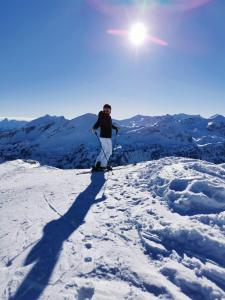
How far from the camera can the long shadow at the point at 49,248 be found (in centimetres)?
627

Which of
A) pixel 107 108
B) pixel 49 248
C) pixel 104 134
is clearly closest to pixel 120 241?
pixel 49 248

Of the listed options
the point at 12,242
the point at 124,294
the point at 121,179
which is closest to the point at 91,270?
the point at 124,294

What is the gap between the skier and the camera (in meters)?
18.1

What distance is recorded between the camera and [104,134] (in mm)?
18281

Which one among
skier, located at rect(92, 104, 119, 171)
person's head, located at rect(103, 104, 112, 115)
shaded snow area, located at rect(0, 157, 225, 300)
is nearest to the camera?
shaded snow area, located at rect(0, 157, 225, 300)

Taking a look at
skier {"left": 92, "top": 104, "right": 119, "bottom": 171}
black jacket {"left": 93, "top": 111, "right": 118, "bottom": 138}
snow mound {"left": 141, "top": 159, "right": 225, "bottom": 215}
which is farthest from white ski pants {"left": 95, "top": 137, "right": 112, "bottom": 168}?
snow mound {"left": 141, "top": 159, "right": 225, "bottom": 215}

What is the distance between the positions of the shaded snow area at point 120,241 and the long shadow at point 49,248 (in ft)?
0.07

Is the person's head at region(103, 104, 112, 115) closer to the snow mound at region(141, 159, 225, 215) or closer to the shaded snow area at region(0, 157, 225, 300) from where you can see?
the snow mound at region(141, 159, 225, 215)

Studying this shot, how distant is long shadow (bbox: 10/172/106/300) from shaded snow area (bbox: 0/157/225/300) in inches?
0.8

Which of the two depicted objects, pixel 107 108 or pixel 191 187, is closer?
pixel 191 187

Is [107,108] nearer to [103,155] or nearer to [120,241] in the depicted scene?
[103,155]

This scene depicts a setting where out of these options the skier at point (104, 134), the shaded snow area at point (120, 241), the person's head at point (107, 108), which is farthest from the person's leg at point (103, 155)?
the shaded snow area at point (120, 241)

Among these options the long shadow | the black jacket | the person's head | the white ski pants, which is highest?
the person's head

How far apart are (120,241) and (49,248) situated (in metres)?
1.69
